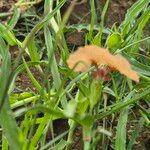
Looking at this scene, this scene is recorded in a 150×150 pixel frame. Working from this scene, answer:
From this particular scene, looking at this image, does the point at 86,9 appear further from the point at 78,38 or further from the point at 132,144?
the point at 132,144

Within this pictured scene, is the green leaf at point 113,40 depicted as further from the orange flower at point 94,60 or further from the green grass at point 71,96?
the orange flower at point 94,60

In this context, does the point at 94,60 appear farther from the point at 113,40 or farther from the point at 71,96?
the point at 113,40

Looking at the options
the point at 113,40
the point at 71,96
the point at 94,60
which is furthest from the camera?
the point at 113,40

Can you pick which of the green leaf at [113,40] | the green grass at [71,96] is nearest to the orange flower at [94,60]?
the green grass at [71,96]

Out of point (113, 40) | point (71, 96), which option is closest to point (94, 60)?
point (71, 96)

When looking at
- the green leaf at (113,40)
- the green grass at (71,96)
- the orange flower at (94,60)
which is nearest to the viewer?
the orange flower at (94,60)

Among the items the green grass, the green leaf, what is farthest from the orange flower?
Answer: the green leaf

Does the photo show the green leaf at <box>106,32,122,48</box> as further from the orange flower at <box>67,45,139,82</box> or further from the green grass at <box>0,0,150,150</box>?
the orange flower at <box>67,45,139,82</box>

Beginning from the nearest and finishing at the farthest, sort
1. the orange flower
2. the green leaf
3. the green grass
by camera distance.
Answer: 1. the orange flower
2. the green grass
3. the green leaf
